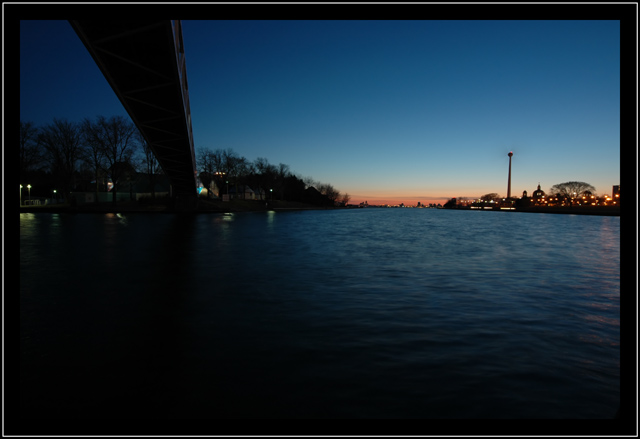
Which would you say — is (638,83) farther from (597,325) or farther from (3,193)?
(597,325)

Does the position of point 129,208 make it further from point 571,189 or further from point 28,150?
point 571,189

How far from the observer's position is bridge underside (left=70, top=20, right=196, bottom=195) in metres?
12.1

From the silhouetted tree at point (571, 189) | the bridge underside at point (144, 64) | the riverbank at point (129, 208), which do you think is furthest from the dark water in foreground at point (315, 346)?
the silhouetted tree at point (571, 189)

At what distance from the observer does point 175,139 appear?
1047 inches

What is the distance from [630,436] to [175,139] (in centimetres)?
2840

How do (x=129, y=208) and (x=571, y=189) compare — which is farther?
(x=571, y=189)

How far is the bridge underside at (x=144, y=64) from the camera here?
12.1m

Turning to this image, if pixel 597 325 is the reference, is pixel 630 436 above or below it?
above

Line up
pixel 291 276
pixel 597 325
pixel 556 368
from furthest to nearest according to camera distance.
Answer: pixel 291 276
pixel 597 325
pixel 556 368

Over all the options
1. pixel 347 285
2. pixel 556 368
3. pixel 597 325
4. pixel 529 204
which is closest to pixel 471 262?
pixel 347 285

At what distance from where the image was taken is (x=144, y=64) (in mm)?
14938

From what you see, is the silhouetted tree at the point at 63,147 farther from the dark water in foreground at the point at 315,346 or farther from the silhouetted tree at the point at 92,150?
the dark water in foreground at the point at 315,346

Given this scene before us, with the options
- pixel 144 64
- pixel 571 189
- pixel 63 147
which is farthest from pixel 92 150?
pixel 571 189

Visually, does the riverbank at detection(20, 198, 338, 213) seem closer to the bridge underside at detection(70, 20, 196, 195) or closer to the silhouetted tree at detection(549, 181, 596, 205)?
the bridge underside at detection(70, 20, 196, 195)
